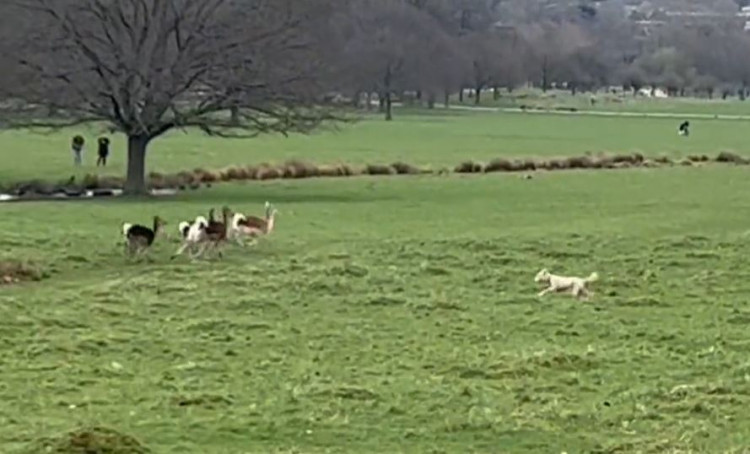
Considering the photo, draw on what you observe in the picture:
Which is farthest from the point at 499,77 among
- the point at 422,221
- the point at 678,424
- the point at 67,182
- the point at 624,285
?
the point at 678,424

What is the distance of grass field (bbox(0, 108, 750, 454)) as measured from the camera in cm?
1421

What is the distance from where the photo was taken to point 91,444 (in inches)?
479

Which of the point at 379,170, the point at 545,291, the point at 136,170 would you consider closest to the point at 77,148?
the point at 379,170

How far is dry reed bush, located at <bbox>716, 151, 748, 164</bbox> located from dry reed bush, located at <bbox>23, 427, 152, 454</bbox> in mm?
55896

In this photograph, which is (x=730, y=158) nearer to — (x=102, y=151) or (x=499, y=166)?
(x=499, y=166)

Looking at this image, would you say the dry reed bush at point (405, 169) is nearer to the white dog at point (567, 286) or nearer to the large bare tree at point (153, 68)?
the large bare tree at point (153, 68)

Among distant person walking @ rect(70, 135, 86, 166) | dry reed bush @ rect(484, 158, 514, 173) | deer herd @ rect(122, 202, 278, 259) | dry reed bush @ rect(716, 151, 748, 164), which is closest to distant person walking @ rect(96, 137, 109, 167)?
distant person walking @ rect(70, 135, 86, 166)

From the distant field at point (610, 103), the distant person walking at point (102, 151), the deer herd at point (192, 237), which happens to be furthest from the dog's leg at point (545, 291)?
the distant field at point (610, 103)

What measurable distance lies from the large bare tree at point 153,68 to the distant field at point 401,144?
641 centimetres

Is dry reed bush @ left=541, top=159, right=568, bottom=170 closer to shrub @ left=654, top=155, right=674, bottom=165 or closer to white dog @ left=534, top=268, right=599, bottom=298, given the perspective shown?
shrub @ left=654, top=155, right=674, bottom=165

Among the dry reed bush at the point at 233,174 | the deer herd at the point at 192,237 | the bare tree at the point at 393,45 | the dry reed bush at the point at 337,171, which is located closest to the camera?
the deer herd at the point at 192,237

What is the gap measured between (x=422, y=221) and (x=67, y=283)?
1352 centimetres

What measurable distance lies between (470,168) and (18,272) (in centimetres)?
3484

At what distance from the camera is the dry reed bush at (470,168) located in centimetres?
5884
